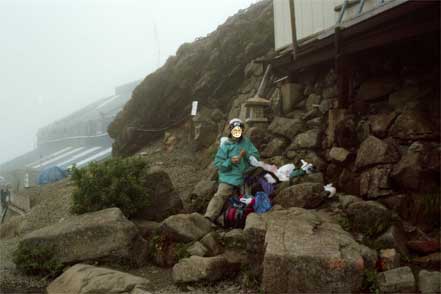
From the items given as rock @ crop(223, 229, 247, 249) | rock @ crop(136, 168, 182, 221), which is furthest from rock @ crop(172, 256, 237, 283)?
rock @ crop(136, 168, 182, 221)

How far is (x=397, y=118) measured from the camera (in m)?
6.67

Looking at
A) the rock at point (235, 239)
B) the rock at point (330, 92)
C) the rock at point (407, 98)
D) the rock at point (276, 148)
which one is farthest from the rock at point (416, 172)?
the rock at point (276, 148)

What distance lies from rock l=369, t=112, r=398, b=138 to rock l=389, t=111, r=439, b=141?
0.41 feet

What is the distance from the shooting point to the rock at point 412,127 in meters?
6.09

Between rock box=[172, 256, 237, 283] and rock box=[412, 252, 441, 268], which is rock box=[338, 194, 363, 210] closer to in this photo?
rock box=[412, 252, 441, 268]

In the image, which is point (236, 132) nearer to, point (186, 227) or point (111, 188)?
point (186, 227)

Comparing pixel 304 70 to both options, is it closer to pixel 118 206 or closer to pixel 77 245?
pixel 118 206

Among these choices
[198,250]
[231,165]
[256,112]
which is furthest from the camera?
[256,112]

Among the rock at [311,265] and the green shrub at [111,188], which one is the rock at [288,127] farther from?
the rock at [311,265]

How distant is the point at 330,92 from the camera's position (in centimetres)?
897

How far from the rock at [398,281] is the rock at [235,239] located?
2.37 m

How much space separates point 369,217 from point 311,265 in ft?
6.52

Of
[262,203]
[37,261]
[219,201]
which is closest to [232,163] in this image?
[219,201]

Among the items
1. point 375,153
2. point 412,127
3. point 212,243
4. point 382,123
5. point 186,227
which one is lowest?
point 212,243
